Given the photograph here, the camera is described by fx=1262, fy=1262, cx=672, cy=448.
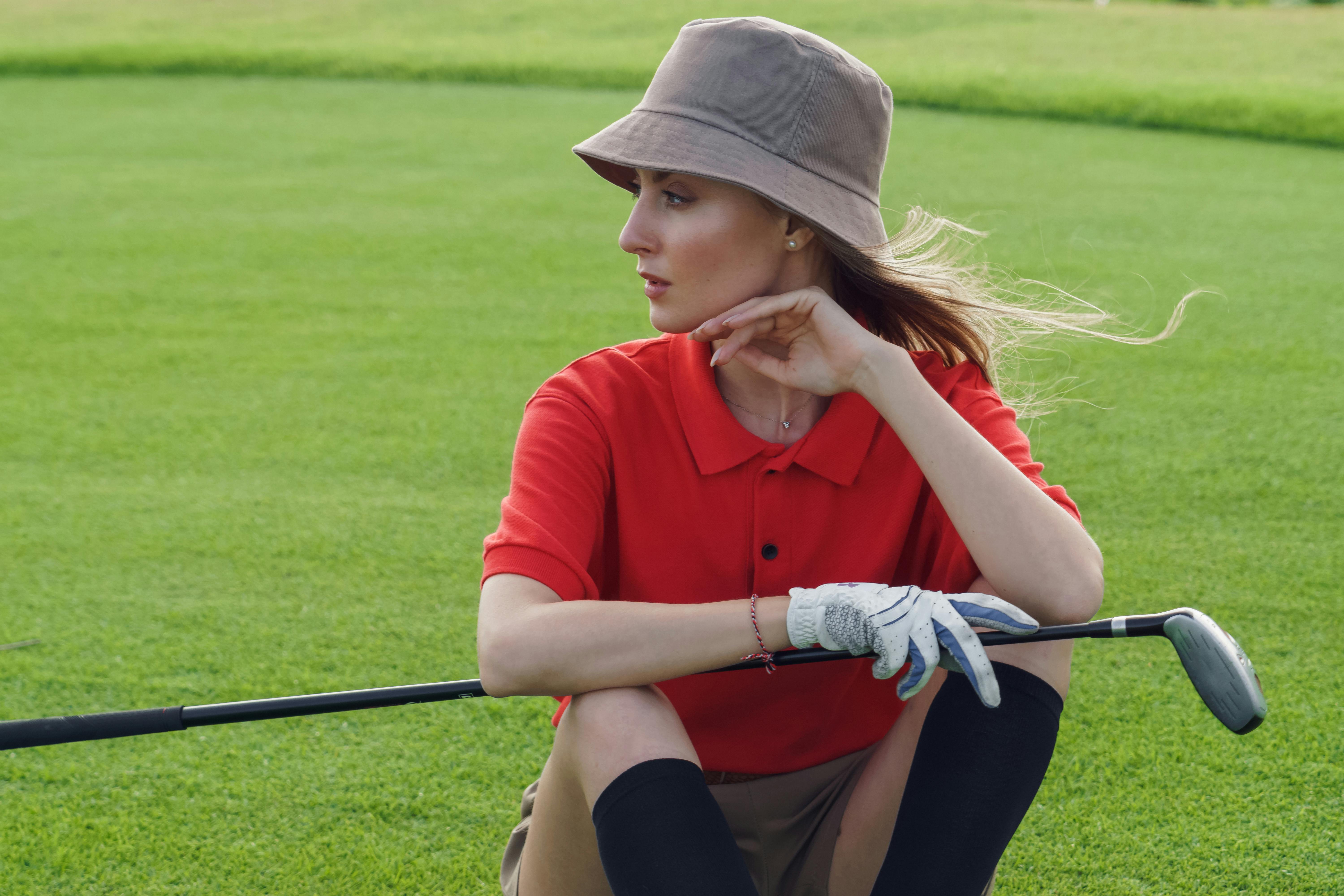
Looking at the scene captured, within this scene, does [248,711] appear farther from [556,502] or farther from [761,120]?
[761,120]

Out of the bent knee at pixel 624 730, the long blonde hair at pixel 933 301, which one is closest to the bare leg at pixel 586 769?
the bent knee at pixel 624 730

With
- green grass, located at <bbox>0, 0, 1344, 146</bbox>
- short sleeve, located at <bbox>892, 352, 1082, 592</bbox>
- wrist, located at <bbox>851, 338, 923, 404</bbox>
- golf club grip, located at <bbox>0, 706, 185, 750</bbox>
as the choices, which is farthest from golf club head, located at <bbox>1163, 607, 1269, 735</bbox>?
green grass, located at <bbox>0, 0, 1344, 146</bbox>

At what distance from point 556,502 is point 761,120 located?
Answer: 0.58 meters

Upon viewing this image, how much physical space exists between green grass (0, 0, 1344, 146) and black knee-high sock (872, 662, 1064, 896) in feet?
30.5

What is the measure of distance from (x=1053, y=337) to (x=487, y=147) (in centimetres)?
552

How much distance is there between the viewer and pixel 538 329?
512 cm

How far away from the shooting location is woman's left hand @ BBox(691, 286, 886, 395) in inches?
68.0

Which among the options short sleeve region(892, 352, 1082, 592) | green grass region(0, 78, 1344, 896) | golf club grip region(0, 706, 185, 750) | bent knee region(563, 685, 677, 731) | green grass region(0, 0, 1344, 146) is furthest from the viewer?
green grass region(0, 0, 1344, 146)

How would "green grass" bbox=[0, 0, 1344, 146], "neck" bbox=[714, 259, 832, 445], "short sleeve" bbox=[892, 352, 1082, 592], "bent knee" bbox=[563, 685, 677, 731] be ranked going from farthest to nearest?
"green grass" bbox=[0, 0, 1344, 146] < "neck" bbox=[714, 259, 832, 445] < "short sleeve" bbox=[892, 352, 1082, 592] < "bent knee" bbox=[563, 685, 677, 731]

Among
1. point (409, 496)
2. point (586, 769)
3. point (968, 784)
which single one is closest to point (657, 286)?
point (586, 769)

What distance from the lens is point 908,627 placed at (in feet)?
4.86

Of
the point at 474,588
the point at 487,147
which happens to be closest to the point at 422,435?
the point at 474,588

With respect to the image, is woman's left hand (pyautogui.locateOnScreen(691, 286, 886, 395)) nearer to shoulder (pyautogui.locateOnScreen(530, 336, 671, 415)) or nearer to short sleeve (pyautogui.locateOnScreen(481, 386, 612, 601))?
shoulder (pyautogui.locateOnScreen(530, 336, 671, 415))

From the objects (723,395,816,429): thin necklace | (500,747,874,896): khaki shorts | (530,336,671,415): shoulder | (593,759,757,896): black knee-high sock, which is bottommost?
(500,747,874,896): khaki shorts
